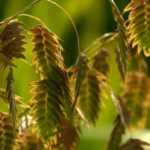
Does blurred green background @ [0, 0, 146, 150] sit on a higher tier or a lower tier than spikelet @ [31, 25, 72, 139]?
higher

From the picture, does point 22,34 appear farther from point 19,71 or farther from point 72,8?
point 72,8

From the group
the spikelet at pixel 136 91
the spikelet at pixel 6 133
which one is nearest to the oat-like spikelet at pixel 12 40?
the spikelet at pixel 6 133

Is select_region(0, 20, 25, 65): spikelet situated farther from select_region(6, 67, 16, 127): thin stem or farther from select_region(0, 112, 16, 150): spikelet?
select_region(0, 112, 16, 150): spikelet

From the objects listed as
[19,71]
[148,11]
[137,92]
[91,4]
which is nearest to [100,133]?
[19,71]

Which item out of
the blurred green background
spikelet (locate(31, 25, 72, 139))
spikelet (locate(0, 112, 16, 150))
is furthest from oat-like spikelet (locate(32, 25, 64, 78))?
the blurred green background

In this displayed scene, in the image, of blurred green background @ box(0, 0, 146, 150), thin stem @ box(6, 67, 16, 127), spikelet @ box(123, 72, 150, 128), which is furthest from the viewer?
blurred green background @ box(0, 0, 146, 150)

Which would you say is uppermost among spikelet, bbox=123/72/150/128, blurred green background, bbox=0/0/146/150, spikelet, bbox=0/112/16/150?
blurred green background, bbox=0/0/146/150
